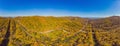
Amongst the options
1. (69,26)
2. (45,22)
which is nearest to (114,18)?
(69,26)

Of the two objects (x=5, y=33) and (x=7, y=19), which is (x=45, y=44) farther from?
(x=7, y=19)

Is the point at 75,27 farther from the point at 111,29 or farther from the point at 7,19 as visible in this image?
the point at 7,19

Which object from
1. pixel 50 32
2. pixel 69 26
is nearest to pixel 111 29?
pixel 69 26

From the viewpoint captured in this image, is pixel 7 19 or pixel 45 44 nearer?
pixel 45 44

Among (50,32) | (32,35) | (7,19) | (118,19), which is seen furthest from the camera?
(118,19)

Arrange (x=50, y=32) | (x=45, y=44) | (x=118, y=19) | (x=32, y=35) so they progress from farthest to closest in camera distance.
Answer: (x=118, y=19) → (x=50, y=32) → (x=32, y=35) → (x=45, y=44)

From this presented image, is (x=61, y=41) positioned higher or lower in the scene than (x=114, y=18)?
lower
